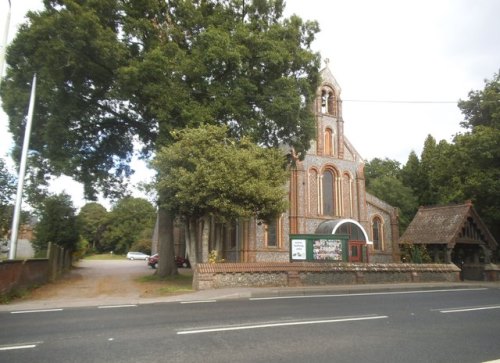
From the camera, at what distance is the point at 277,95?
21.9 meters

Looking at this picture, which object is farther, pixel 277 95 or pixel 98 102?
pixel 98 102

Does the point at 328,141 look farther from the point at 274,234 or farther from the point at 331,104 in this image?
the point at 274,234

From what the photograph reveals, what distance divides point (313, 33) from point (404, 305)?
57.1ft

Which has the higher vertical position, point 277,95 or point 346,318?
point 277,95

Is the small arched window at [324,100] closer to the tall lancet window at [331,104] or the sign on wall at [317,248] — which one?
the tall lancet window at [331,104]

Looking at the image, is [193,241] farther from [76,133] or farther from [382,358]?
[382,358]

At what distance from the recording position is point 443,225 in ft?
93.9

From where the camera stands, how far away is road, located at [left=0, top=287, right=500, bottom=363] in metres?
6.52

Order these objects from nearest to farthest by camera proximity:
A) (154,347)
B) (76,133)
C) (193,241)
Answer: (154,347) < (193,241) < (76,133)

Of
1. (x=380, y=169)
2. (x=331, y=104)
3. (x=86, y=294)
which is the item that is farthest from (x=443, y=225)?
(x=380, y=169)

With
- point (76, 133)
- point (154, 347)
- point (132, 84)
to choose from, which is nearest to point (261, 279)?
point (132, 84)

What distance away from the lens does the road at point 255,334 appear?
6523mm

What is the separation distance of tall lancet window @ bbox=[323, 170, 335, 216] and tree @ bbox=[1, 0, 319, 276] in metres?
10.8

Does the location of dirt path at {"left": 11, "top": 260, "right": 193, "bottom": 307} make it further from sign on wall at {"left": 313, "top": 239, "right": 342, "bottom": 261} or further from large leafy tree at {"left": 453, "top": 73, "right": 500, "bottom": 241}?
large leafy tree at {"left": 453, "top": 73, "right": 500, "bottom": 241}
